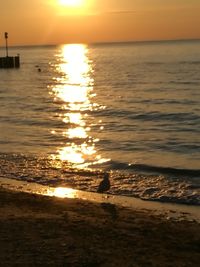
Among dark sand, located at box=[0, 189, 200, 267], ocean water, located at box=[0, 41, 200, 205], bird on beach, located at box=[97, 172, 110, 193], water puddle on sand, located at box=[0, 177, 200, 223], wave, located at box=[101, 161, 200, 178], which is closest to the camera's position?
dark sand, located at box=[0, 189, 200, 267]

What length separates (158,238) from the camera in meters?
8.82

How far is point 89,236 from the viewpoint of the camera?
884cm

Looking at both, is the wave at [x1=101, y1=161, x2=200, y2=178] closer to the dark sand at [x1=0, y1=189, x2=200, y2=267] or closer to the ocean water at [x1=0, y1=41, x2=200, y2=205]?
the ocean water at [x1=0, y1=41, x2=200, y2=205]

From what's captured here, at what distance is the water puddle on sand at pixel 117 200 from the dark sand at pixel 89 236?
1.26 ft

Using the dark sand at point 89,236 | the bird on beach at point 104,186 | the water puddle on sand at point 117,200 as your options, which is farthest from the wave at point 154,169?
the dark sand at point 89,236

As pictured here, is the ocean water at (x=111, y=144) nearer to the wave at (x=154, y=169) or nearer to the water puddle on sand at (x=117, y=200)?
the wave at (x=154, y=169)

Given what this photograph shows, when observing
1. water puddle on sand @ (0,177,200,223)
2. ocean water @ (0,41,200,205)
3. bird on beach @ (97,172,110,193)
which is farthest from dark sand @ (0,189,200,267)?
ocean water @ (0,41,200,205)

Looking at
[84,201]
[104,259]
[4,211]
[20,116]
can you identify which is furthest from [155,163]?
[20,116]

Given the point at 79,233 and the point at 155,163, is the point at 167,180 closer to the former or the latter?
the point at 155,163

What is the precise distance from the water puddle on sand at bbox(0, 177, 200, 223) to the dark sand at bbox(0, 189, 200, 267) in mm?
383

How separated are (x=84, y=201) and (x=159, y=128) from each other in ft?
38.3

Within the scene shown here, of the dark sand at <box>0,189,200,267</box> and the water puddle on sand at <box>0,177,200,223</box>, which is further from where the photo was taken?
the water puddle on sand at <box>0,177,200,223</box>

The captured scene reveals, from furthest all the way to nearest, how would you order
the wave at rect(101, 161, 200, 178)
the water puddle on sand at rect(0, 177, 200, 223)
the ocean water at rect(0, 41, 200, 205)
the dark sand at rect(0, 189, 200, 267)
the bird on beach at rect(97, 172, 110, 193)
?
the wave at rect(101, 161, 200, 178), the ocean water at rect(0, 41, 200, 205), the bird on beach at rect(97, 172, 110, 193), the water puddle on sand at rect(0, 177, 200, 223), the dark sand at rect(0, 189, 200, 267)

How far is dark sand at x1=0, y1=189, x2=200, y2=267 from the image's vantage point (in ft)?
25.1
